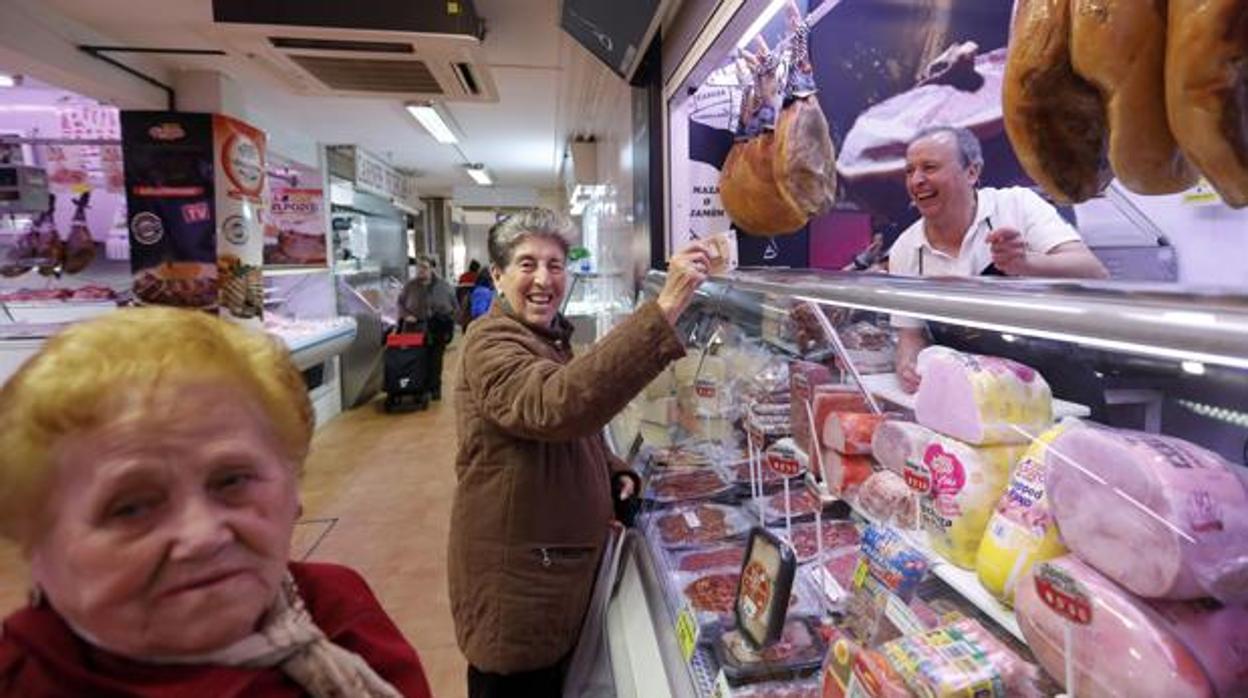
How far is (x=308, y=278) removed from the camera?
7.32 meters

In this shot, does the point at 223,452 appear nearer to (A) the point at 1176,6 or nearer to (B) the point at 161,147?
(A) the point at 1176,6

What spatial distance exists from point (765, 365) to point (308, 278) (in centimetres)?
664

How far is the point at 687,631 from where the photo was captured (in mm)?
1378

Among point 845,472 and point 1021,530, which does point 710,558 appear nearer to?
point 845,472

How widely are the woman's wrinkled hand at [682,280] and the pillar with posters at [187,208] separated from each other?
14.1 feet

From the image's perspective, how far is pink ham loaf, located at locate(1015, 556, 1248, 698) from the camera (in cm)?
59

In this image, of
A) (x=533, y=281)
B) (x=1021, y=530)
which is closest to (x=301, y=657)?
(x=1021, y=530)

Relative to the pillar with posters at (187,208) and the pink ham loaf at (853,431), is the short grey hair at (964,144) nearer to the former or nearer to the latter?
the pink ham loaf at (853,431)

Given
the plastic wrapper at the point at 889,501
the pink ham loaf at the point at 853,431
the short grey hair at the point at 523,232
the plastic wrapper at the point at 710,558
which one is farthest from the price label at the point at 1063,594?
the short grey hair at the point at 523,232

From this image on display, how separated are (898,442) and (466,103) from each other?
5.34 m

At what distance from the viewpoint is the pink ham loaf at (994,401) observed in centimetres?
94

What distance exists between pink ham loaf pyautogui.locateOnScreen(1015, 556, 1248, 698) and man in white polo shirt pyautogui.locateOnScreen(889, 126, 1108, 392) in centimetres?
62

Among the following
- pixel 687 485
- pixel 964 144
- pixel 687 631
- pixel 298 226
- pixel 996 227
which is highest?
pixel 298 226

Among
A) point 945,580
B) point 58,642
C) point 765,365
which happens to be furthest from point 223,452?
point 765,365
